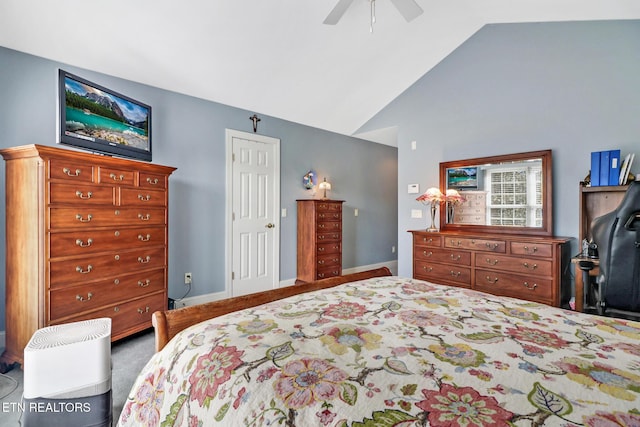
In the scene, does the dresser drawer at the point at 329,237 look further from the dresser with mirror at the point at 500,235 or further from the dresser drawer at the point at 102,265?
the dresser drawer at the point at 102,265

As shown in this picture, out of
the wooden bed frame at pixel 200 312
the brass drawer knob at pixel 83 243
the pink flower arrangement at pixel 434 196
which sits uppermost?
the pink flower arrangement at pixel 434 196

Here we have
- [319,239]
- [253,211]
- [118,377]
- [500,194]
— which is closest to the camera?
[118,377]

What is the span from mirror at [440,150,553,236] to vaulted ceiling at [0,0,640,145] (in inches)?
54.1

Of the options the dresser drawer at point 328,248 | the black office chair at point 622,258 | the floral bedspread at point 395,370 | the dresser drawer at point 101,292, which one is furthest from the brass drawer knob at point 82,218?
the black office chair at point 622,258

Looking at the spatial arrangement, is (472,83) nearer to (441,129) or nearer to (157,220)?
(441,129)

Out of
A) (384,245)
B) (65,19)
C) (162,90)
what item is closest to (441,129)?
(384,245)

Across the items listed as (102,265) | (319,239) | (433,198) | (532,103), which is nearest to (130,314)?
(102,265)

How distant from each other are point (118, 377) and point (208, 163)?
90.3 inches

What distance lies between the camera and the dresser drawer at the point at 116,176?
7.72 feet

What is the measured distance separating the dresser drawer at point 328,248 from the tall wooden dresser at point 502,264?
1349mm

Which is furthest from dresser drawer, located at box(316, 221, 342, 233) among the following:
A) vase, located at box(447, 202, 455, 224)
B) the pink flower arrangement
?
vase, located at box(447, 202, 455, 224)

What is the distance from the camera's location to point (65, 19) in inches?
93.3

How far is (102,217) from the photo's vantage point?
92.5 inches

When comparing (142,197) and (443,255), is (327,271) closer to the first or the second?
(443,255)
